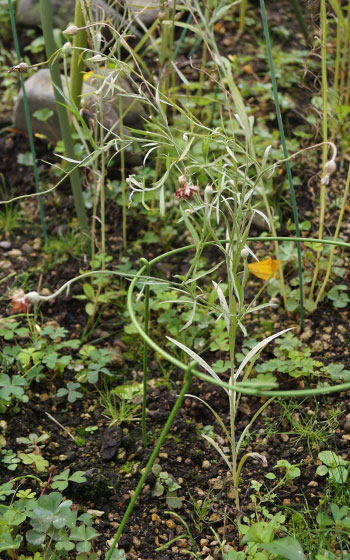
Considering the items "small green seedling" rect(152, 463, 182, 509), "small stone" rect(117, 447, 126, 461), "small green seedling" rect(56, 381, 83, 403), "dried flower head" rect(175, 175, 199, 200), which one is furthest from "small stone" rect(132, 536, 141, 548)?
"dried flower head" rect(175, 175, 199, 200)

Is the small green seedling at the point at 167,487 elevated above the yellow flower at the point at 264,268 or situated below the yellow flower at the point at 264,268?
below

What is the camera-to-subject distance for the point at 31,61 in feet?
11.1

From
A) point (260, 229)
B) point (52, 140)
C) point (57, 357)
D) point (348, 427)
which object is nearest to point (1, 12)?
point (52, 140)

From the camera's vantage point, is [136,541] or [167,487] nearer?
[136,541]

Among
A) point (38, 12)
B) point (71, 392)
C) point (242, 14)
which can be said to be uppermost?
point (38, 12)

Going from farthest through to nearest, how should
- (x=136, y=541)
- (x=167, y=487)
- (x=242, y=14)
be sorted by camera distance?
1. (x=242, y=14)
2. (x=167, y=487)
3. (x=136, y=541)

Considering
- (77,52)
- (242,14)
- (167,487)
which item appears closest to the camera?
(167,487)

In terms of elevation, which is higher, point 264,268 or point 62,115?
point 62,115

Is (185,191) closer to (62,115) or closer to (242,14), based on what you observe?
(62,115)

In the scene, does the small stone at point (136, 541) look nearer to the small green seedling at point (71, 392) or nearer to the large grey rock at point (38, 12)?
the small green seedling at point (71, 392)

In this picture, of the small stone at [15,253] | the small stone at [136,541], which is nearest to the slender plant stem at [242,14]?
the small stone at [15,253]

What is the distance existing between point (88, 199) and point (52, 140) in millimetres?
443

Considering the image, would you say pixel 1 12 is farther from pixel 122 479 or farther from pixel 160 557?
pixel 160 557

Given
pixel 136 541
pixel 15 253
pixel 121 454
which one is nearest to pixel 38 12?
pixel 15 253
